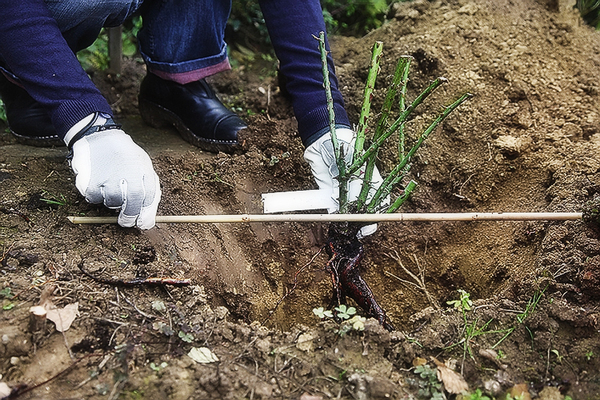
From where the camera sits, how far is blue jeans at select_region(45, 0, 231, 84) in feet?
8.02

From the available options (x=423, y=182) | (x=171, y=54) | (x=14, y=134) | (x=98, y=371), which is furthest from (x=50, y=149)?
(x=423, y=182)

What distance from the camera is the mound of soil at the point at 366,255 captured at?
151 centimetres

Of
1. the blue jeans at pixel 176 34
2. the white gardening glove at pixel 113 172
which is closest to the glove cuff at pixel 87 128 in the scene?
the white gardening glove at pixel 113 172

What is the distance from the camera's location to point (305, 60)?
7.55 feet

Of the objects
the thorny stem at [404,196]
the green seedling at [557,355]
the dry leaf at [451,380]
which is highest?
the thorny stem at [404,196]

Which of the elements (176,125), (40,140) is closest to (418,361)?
(176,125)

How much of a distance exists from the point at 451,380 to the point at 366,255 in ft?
2.91

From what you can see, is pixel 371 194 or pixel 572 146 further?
pixel 572 146

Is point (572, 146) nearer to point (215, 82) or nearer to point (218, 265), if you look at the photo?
point (218, 265)

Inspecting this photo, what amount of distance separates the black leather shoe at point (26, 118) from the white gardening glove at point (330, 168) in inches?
50.8

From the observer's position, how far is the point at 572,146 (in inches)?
94.3

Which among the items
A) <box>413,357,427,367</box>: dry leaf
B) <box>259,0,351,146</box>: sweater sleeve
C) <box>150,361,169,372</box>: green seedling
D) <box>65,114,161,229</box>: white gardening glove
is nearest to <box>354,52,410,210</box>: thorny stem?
<box>259,0,351,146</box>: sweater sleeve

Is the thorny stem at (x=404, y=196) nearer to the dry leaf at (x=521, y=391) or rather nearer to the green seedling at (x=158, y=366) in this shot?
the dry leaf at (x=521, y=391)

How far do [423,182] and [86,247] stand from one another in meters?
1.49
